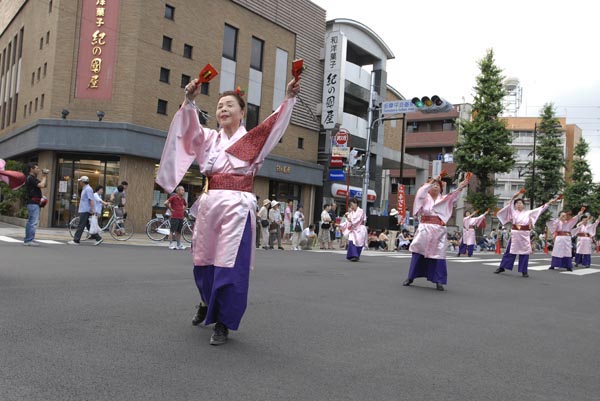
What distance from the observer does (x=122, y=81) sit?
20.6 meters

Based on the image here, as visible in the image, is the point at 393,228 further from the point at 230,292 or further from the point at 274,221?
the point at 230,292

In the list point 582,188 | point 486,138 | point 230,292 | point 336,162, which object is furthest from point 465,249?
point 582,188

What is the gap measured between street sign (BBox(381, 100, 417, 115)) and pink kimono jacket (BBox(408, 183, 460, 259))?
38.4ft

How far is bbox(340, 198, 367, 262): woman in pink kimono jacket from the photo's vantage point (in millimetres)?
14180

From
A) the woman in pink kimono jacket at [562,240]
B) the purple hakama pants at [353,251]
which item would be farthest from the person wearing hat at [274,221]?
the woman in pink kimono jacket at [562,240]

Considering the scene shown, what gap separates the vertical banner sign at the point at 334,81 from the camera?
93.8 feet

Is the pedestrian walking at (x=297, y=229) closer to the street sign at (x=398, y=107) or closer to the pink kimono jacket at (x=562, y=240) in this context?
the street sign at (x=398, y=107)

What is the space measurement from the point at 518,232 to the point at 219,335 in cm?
1063

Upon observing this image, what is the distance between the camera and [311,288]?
7488mm

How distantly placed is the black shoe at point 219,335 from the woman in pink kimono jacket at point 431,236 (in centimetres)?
535

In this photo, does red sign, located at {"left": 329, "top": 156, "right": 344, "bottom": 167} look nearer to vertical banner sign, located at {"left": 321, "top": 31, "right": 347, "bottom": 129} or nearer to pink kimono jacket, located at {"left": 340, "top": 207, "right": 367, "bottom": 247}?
vertical banner sign, located at {"left": 321, "top": 31, "right": 347, "bottom": 129}

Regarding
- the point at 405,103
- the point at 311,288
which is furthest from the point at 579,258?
the point at 311,288

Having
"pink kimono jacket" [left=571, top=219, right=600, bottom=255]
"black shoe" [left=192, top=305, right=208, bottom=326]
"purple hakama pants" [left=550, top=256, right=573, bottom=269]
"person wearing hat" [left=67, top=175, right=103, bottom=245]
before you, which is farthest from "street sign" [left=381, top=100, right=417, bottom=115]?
"black shoe" [left=192, top=305, right=208, bottom=326]

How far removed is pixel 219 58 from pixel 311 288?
1878 cm
